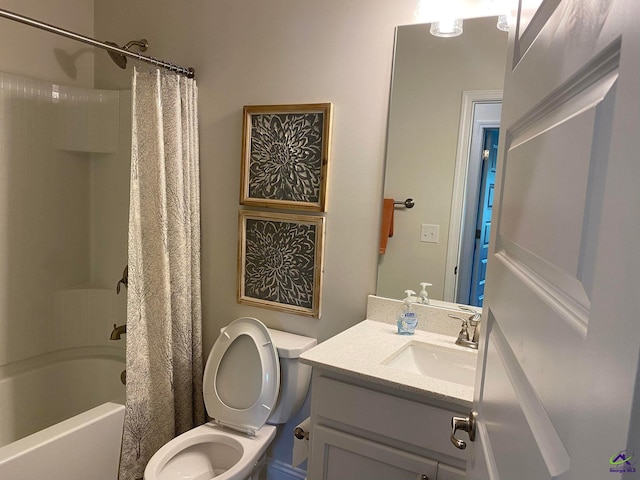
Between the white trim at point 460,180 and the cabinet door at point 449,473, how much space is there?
2.21 feet

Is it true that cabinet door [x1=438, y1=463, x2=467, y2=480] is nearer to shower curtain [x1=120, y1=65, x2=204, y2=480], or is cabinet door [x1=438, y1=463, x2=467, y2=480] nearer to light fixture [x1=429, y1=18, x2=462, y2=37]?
shower curtain [x1=120, y1=65, x2=204, y2=480]

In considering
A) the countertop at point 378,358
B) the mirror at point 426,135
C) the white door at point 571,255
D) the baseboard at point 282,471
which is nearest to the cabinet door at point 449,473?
the countertop at point 378,358

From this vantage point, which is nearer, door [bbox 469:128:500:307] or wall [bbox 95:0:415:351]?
door [bbox 469:128:500:307]

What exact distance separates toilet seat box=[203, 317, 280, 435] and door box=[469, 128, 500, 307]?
858 mm

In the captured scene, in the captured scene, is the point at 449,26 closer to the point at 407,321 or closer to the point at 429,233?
the point at 429,233

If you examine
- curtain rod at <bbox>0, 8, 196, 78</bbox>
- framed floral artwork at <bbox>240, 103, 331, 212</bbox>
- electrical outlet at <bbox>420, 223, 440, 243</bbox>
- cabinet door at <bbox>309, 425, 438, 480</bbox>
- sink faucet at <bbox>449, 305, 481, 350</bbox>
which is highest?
curtain rod at <bbox>0, 8, 196, 78</bbox>

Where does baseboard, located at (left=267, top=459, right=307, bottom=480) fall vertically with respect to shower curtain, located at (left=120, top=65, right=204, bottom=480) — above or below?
below

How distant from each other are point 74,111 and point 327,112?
1490 mm

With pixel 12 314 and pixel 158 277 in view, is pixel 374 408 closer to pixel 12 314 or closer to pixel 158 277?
pixel 158 277

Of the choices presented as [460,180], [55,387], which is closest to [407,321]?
[460,180]

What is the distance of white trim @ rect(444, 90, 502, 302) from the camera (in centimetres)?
173

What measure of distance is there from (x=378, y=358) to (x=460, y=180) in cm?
75

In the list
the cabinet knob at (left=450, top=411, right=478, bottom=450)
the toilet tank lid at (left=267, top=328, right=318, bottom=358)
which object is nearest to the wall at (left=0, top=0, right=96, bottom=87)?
the toilet tank lid at (left=267, top=328, right=318, bottom=358)

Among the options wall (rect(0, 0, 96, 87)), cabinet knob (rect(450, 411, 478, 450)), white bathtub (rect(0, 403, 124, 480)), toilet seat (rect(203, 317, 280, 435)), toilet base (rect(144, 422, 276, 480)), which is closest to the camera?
cabinet knob (rect(450, 411, 478, 450))
